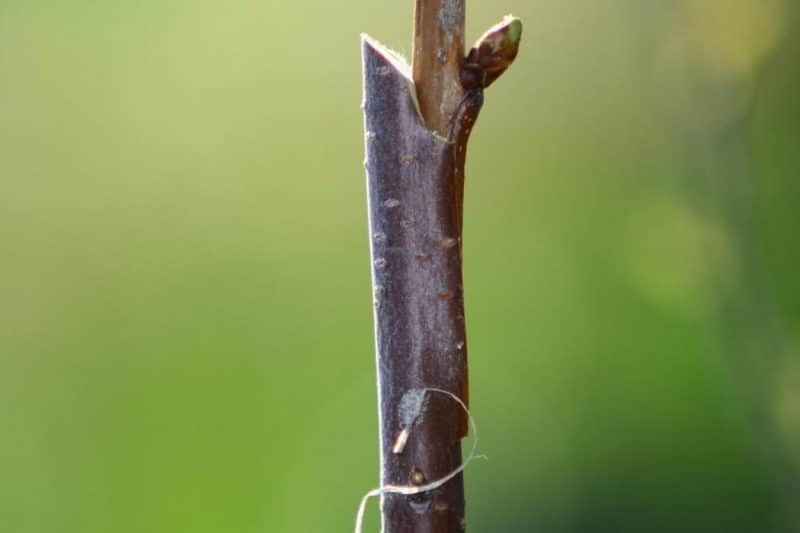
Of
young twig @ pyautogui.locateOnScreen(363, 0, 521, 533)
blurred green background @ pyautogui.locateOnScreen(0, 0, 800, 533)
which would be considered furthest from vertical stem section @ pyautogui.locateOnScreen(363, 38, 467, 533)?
blurred green background @ pyautogui.locateOnScreen(0, 0, 800, 533)

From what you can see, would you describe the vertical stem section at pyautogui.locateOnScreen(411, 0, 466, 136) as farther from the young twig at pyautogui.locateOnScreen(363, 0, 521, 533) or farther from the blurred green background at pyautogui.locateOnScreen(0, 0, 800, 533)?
the blurred green background at pyautogui.locateOnScreen(0, 0, 800, 533)

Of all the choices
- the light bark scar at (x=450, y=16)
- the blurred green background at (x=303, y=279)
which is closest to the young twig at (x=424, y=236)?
the light bark scar at (x=450, y=16)

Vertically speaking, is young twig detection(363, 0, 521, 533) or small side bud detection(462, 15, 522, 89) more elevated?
small side bud detection(462, 15, 522, 89)

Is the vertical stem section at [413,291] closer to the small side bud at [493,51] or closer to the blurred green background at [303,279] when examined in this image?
the small side bud at [493,51]

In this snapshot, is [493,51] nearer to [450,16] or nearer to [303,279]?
[450,16]

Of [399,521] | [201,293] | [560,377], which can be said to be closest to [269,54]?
[201,293]

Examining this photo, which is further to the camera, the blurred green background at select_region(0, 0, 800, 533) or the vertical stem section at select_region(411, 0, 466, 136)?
the blurred green background at select_region(0, 0, 800, 533)
